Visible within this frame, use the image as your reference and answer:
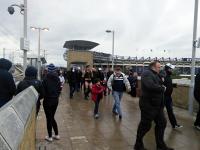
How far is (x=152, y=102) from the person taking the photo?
21.3ft

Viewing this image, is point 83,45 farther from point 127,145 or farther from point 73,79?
point 127,145

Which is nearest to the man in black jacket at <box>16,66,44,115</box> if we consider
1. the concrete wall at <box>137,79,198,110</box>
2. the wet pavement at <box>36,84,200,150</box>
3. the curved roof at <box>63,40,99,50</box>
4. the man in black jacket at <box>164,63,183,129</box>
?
the wet pavement at <box>36,84,200,150</box>

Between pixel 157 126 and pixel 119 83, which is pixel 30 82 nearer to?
pixel 157 126

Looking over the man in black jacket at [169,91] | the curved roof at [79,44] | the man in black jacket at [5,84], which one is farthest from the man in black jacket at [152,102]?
the curved roof at [79,44]

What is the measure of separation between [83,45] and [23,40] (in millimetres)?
50587

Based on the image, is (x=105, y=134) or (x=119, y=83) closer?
(x=105, y=134)

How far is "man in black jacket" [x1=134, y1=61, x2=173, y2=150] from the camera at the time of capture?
645cm

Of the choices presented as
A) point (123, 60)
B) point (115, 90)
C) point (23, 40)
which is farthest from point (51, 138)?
point (123, 60)

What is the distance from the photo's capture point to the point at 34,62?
35688 millimetres

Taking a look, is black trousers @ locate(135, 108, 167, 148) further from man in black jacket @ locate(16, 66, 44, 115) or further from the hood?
the hood

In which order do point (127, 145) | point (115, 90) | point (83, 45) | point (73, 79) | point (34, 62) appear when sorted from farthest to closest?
point (83, 45)
point (34, 62)
point (73, 79)
point (115, 90)
point (127, 145)

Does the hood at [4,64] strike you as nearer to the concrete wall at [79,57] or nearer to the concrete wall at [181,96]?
the concrete wall at [181,96]

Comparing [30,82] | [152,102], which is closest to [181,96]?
[152,102]

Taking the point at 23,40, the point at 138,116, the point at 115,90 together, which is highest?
the point at 23,40
